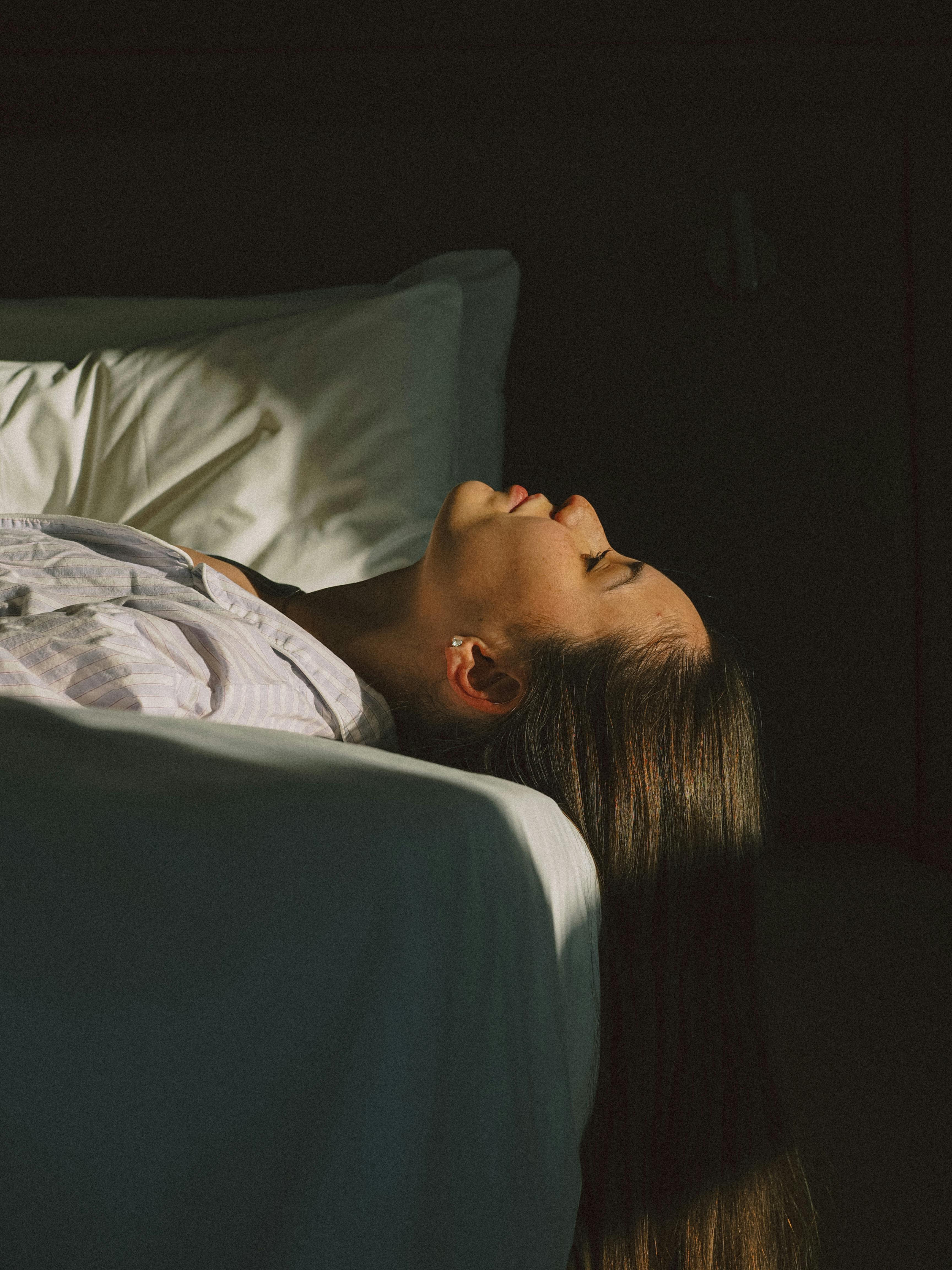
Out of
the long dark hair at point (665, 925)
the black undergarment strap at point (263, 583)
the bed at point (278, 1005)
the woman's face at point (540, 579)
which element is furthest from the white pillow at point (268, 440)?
the bed at point (278, 1005)

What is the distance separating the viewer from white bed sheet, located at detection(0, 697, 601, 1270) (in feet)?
1.49

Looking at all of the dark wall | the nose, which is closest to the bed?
the nose

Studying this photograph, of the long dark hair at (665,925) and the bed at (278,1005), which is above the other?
the bed at (278,1005)

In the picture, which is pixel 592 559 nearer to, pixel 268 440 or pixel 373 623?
pixel 373 623

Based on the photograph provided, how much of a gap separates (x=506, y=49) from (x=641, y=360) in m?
0.54

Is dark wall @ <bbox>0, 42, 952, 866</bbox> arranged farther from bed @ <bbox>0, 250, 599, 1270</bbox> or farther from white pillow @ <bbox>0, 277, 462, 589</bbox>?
bed @ <bbox>0, 250, 599, 1270</bbox>

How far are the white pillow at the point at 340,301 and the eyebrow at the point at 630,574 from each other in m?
0.31

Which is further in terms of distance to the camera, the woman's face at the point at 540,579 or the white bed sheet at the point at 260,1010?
the woman's face at the point at 540,579

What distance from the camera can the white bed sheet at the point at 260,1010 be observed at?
454mm

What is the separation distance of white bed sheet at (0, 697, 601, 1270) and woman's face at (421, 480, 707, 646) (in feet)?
1.62

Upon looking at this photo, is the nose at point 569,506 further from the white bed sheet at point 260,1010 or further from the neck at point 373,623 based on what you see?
the white bed sheet at point 260,1010

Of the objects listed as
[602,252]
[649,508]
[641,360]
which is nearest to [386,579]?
[649,508]

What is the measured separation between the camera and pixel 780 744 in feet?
4.11

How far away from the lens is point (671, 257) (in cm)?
138
